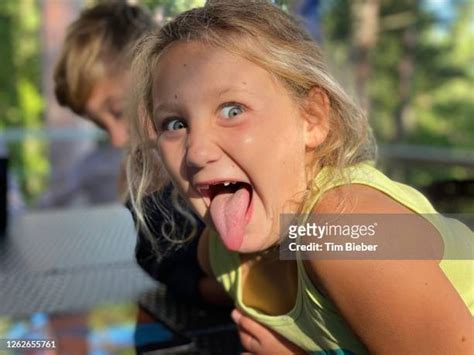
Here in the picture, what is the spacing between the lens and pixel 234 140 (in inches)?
26.3

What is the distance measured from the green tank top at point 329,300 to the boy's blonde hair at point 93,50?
750 mm

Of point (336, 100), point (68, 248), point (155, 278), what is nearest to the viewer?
point (336, 100)

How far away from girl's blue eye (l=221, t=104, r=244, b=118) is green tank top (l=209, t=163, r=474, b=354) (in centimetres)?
11

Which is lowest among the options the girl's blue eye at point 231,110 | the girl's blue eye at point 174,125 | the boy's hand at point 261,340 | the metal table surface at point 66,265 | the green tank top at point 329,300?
the metal table surface at point 66,265

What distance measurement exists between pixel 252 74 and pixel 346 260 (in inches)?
8.2

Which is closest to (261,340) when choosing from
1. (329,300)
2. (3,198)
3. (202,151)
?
(329,300)

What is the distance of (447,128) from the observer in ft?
20.3

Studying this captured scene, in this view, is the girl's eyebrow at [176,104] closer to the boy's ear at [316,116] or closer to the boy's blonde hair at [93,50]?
the boy's ear at [316,116]

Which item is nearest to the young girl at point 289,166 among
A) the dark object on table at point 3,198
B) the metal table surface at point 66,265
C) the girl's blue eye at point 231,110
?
the girl's blue eye at point 231,110

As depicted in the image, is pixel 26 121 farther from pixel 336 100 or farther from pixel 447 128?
pixel 336 100

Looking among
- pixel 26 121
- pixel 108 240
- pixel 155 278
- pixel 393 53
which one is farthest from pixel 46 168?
pixel 155 278

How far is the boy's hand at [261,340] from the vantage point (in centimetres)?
82

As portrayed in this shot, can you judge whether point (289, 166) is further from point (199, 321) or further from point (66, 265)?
point (66, 265)

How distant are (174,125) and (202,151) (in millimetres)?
66
